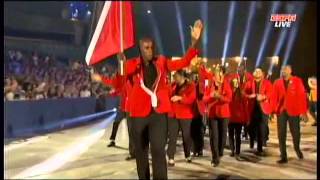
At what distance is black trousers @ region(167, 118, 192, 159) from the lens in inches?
65.7

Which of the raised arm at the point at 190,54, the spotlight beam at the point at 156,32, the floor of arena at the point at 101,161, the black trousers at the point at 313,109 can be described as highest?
the spotlight beam at the point at 156,32

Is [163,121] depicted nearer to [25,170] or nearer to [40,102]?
[40,102]

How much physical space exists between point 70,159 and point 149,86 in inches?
44.0

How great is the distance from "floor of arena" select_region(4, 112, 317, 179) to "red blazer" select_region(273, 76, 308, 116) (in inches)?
11.3

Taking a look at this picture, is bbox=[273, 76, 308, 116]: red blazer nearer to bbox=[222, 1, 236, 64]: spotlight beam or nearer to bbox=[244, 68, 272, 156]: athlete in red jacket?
bbox=[244, 68, 272, 156]: athlete in red jacket

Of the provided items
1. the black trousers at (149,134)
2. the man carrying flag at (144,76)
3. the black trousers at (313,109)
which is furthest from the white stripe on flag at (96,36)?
the black trousers at (313,109)

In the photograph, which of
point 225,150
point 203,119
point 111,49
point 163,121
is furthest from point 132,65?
point 225,150

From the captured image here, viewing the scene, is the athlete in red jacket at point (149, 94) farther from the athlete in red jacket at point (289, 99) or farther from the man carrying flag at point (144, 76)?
the athlete in red jacket at point (289, 99)

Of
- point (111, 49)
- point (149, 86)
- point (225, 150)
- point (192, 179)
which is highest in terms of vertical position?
point (111, 49)

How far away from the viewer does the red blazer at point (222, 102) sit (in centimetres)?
166

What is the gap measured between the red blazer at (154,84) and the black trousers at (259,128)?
0.49 metres

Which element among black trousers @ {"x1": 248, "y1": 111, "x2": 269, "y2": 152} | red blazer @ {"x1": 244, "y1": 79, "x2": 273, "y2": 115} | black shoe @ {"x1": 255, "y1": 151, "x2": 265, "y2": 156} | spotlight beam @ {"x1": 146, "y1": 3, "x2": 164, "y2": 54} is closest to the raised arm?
spotlight beam @ {"x1": 146, "y1": 3, "x2": 164, "y2": 54}

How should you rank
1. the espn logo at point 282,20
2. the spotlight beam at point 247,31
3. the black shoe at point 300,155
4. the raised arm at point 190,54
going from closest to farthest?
the raised arm at point 190,54
the espn logo at point 282,20
the spotlight beam at point 247,31
the black shoe at point 300,155

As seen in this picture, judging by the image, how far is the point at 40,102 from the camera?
2.24 metres
